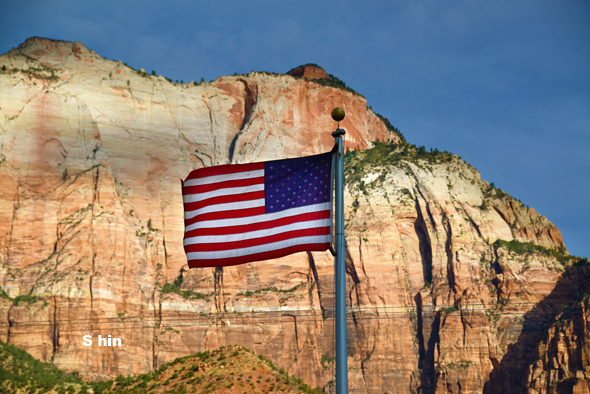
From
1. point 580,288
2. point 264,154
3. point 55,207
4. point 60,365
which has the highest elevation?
point 264,154

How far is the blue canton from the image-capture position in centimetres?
2312

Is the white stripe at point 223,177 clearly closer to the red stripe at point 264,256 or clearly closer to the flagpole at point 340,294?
the red stripe at point 264,256

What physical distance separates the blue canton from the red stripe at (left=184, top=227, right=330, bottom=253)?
745mm

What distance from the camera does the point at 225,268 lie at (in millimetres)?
165000

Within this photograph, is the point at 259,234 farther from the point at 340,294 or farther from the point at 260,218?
the point at 340,294

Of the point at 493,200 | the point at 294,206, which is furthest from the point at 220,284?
the point at 294,206

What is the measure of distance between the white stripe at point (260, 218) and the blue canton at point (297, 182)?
11cm

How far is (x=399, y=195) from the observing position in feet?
578

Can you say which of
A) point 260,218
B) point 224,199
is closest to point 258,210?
point 260,218

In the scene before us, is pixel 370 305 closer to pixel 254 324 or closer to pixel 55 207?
pixel 254 324

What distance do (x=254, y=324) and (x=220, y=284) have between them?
10168mm

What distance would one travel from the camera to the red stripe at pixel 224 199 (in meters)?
24.6

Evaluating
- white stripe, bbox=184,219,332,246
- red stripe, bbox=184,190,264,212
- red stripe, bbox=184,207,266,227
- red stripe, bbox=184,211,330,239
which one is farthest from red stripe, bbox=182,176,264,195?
white stripe, bbox=184,219,332,246

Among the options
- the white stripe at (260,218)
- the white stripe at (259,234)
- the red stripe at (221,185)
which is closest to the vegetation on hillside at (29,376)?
the red stripe at (221,185)
